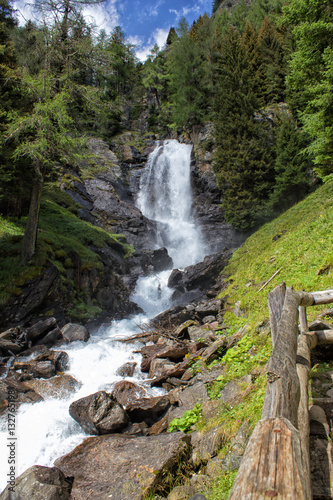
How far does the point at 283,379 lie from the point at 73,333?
9.97 metres

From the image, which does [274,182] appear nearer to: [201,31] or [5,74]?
[5,74]

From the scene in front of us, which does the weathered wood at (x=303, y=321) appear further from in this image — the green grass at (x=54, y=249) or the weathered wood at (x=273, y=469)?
the green grass at (x=54, y=249)

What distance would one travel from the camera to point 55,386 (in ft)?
25.1

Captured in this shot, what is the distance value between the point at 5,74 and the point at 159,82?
41498 millimetres

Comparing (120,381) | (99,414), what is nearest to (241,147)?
(120,381)

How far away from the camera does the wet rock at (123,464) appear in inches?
144

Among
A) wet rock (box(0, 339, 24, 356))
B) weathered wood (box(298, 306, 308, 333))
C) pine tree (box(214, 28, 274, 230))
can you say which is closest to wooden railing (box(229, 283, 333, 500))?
weathered wood (box(298, 306, 308, 333))

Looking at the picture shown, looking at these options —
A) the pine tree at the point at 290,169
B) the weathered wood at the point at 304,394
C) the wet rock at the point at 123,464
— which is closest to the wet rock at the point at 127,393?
the wet rock at the point at 123,464

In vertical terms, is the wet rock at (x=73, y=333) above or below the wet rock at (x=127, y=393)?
above

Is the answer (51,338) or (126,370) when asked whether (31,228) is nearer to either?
(51,338)

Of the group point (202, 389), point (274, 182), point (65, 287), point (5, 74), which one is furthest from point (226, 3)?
point (202, 389)

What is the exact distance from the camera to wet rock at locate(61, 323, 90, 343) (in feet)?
35.2

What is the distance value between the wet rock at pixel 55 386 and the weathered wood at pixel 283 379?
6.67 m

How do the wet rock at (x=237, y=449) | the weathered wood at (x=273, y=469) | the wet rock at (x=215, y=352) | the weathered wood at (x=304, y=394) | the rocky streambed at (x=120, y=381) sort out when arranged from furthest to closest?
the wet rock at (x=215, y=352) < the rocky streambed at (x=120, y=381) < the wet rock at (x=237, y=449) < the weathered wood at (x=304, y=394) < the weathered wood at (x=273, y=469)
